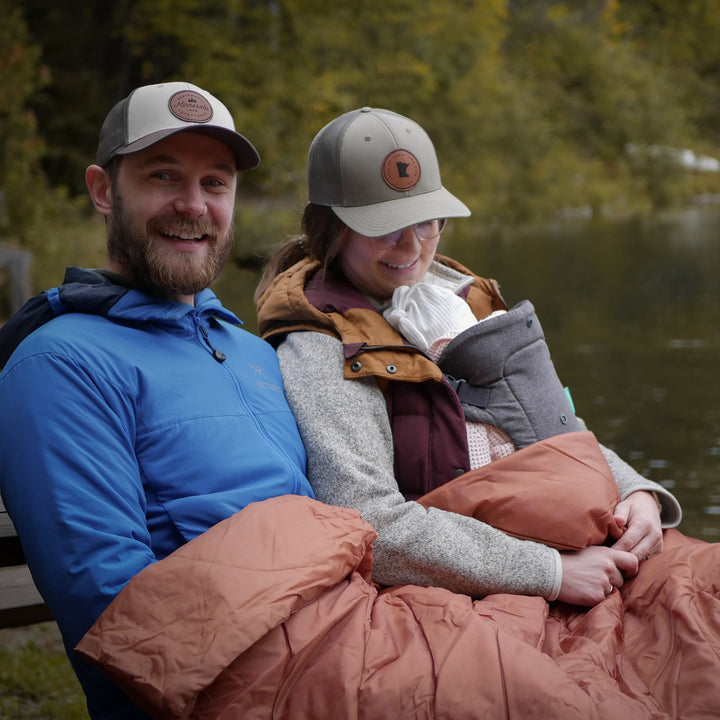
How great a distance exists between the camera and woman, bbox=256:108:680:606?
2.15 m

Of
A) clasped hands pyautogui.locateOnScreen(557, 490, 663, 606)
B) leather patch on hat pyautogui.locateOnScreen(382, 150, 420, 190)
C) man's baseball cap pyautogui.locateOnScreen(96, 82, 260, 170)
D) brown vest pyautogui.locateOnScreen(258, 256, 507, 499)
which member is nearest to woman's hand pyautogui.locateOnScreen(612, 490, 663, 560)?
clasped hands pyautogui.locateOnScreen(557, 490, 663, 606)

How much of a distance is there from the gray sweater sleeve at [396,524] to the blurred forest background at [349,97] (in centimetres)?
98

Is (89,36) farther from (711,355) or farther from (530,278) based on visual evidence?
(711,355)

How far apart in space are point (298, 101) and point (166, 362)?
619 inches

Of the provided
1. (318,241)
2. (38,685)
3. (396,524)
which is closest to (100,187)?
(318,241)

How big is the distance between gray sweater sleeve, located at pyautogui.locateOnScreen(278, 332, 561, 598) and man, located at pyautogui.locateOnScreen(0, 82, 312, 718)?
9 centimetres

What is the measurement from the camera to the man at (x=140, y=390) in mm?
1812

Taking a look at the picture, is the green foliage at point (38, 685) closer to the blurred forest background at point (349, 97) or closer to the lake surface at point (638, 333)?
the blurred forest background at point (349, 97)

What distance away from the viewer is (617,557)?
2240 millimetres

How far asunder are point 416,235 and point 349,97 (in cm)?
1627

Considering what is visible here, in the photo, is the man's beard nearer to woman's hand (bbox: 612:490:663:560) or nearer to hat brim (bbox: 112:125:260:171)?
hat brim (bbox: 112:125:260:171)

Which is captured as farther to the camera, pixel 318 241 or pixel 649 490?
pixel 318 241

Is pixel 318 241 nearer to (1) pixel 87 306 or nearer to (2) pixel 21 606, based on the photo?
(1) pixel 87 306

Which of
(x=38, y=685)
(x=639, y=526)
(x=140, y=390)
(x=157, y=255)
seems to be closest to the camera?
(x=140, y=390)
